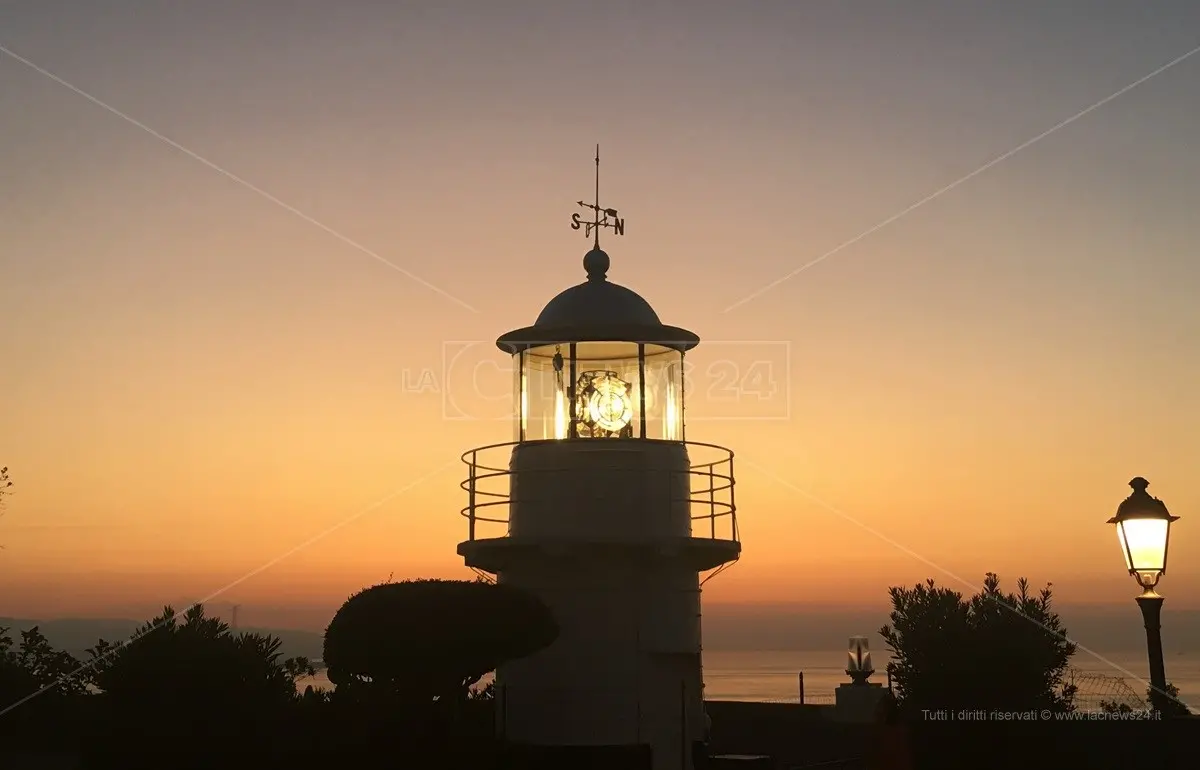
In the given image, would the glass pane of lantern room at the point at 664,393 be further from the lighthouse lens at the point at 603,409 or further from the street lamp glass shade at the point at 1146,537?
the street lamp glass shade at the point at 1146,537

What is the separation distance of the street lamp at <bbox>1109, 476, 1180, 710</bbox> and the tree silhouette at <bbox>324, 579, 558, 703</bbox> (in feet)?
27.0

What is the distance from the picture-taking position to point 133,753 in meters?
15.1

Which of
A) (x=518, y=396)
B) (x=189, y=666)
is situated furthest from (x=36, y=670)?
(x=518, y=396)

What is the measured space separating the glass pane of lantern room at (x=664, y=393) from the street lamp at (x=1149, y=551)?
8527 millimetres

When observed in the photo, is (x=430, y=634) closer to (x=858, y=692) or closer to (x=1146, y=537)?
(x=858, y=692)

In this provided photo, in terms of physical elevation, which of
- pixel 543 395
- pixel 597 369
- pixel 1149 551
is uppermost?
pixel 597 369

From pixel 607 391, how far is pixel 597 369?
500mm

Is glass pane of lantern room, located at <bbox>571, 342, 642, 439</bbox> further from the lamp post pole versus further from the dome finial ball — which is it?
the lamp post pole

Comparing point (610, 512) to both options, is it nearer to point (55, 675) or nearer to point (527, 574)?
point (527, 574)

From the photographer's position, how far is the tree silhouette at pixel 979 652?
81.7 feet

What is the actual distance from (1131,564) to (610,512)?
27.1 ft

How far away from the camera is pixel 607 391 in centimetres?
1908

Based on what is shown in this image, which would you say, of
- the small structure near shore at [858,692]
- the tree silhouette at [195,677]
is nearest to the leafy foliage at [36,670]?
the tree silhouette at [195,677]

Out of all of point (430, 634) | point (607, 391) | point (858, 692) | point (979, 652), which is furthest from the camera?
point (979, 652)
